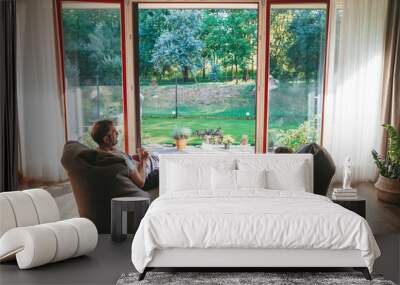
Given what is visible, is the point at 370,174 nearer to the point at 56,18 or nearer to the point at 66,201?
the point at 66,201

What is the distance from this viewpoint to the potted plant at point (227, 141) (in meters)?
7.41

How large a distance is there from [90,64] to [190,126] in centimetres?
184

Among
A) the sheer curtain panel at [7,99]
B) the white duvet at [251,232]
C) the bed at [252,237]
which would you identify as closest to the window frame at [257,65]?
the sheer curtain panel at [7,99]

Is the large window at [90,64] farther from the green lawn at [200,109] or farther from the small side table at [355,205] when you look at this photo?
the small side table at [355,205]

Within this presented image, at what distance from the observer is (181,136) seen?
744 cm

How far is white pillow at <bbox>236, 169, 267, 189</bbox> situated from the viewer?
167 inches

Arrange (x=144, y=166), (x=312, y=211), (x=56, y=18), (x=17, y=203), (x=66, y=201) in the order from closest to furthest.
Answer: (x=312, y=211) < (x=17, y=203) < (x=144, y=166) < (x=66, y=201) < (x=56, y=18)

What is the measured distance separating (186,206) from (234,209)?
0.36 m

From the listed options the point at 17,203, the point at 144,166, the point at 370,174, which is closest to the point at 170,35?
the point at 144,166

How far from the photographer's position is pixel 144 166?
5141mm

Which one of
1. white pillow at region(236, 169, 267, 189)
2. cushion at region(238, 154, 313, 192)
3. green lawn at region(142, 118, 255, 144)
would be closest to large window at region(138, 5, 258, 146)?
green lawn at region(142, 118, 255, 144)

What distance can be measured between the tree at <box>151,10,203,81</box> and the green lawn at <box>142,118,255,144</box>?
703 millimetres

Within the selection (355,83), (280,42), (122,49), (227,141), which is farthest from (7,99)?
(355,83)

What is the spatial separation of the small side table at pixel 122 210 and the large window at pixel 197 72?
3.08 meters
